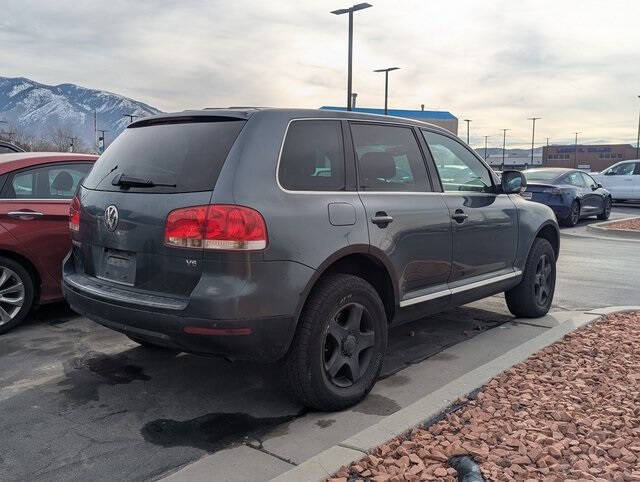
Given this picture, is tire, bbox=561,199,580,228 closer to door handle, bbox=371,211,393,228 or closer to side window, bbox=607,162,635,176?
side window, bbox=607,162,635,176

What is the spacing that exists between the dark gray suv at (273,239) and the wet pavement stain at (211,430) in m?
0.31

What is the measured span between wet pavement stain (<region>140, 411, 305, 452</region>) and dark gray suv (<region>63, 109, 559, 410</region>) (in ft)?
1.02

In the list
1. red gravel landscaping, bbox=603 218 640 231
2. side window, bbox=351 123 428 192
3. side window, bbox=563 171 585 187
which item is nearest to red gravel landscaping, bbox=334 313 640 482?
side window, bbox=351 123 428 192

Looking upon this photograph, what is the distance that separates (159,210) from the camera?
3.40m

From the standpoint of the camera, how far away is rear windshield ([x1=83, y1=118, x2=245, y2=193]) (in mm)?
3420

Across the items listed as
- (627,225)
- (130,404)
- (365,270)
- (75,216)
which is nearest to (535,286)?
(365,270)

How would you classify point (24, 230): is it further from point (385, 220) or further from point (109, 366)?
point (385, 220)

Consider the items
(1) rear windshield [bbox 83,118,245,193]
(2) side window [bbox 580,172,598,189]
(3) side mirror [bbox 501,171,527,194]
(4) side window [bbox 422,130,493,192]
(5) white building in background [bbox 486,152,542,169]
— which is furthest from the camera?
(5) white building in background [bbox 486,152,542,169]

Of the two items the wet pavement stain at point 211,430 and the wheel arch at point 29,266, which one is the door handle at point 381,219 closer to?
the wet pavement stain at point 211,430

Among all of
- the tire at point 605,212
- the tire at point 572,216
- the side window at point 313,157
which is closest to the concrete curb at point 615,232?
the tire at point 572,216

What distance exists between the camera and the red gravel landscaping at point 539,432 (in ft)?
9.39

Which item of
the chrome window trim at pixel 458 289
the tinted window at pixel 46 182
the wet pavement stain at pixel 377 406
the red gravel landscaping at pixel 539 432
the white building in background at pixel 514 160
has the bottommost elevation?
the wet pavement stain at pixel 377 406

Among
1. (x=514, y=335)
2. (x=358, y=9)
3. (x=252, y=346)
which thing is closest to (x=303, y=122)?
(x=252, y=346)

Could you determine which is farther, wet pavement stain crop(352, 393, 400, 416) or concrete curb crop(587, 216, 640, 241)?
concrete curb crop(587, 216, 640, 241)
